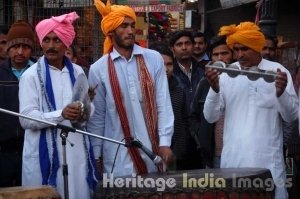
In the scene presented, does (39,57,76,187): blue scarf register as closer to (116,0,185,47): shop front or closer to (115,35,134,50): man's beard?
(115,35,134,50): man's beard

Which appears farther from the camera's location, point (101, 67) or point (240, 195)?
point (101, 67)

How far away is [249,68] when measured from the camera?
19.0 feet

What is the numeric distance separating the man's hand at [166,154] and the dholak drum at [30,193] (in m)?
1.08

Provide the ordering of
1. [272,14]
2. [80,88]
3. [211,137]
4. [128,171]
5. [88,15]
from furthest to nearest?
[88,15] < [272,14] < [211,137] < [128,171] < [80,88]

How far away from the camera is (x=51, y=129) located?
5613mm

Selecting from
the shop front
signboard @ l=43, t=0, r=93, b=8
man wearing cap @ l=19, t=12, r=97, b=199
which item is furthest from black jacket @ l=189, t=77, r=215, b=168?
the shop front

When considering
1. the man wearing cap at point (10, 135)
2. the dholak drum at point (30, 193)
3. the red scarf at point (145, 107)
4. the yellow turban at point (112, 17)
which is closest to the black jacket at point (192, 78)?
the red scarf at point (145, 107)

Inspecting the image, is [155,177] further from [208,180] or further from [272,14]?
[272,14]

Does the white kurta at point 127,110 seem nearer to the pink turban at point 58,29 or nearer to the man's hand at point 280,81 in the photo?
the pink turban at point 58,29

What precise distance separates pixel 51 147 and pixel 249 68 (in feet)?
5.29

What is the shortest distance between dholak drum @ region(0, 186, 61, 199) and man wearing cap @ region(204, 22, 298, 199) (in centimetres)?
156

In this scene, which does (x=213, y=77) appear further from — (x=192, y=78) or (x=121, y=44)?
(x=192, y=78)

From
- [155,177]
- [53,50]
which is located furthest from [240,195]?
[53,50]

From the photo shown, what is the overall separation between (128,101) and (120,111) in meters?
0.10
